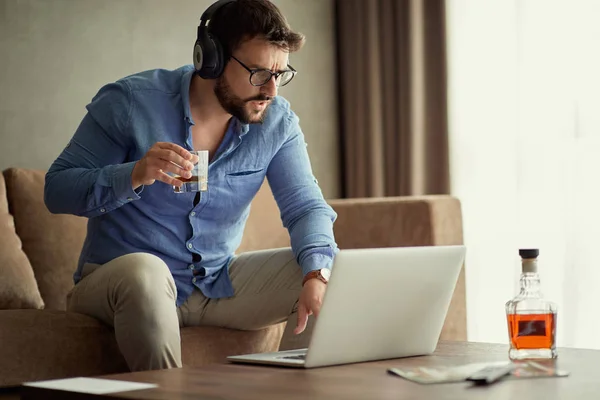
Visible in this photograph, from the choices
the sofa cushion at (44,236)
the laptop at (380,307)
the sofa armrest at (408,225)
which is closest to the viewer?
the laptop at (380,307)

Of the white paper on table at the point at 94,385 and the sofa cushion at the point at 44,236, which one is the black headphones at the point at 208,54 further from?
the white paper on table at the point at 94,385

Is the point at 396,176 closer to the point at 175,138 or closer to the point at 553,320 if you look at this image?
the point at 175,138

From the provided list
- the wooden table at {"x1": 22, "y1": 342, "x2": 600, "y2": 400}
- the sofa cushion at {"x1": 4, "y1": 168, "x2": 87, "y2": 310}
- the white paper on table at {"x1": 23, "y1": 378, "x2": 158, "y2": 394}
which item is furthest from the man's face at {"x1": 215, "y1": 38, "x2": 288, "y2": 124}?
the white paper on table at {"x1": 23, "y1": 378, "x2": 158, "y2": 394}

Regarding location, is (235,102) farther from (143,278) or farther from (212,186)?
(143,278)

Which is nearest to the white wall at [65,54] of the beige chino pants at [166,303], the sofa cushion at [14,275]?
the sofa cushion at [14,275]

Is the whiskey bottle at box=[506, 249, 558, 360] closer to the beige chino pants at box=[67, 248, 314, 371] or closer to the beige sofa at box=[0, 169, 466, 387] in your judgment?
the beige chino pants at box=[67, 248, 314, 371]

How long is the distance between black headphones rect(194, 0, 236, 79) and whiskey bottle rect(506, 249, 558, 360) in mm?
963

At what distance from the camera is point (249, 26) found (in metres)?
2.14

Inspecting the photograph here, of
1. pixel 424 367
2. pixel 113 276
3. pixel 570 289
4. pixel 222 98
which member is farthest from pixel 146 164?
pixel 570 289

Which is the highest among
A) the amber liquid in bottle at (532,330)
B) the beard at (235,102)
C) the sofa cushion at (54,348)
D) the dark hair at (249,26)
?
the dark hair at (249,26)

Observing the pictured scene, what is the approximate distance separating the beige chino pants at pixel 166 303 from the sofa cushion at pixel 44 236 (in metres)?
0.48

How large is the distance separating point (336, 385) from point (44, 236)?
1544mm

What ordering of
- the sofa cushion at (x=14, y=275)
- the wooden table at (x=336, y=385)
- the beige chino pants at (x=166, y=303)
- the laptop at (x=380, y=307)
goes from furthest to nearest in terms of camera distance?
1. the sofa cushion at (x=14, y=275)
2. the beige chino pants at (x=166, y=303)
3. the laptop at (x=380, y=307)
4. the wooden table at (x=336, y=385)

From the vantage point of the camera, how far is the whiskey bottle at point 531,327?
57.5 inches
